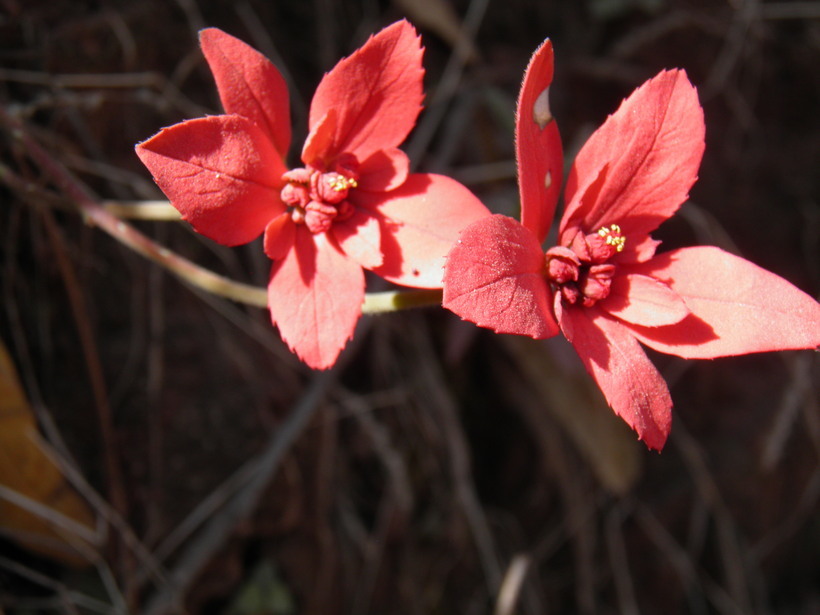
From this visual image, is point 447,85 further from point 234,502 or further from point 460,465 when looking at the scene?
point 234,502

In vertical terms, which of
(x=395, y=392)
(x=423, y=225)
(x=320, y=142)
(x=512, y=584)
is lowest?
(x=512, y=584)

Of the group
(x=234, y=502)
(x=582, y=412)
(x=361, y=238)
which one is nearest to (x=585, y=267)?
(x=361, y=238)

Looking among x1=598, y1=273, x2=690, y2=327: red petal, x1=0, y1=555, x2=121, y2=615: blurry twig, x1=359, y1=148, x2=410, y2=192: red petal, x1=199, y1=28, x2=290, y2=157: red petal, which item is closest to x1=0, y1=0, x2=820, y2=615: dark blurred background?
x1=0, y1=555, x2=121, y2=615: blurry twig

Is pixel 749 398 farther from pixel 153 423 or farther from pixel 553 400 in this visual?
pixel 153 423

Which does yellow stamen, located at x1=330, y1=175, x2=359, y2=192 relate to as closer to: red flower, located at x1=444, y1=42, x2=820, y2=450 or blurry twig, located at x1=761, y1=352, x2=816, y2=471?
red flower, located at x1=444, y1=42, x2=820, y2=450

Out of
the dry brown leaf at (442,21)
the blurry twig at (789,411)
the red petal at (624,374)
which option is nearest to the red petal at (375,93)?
the red petal at (624,374)

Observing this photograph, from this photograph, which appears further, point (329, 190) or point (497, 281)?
point (329, 190)

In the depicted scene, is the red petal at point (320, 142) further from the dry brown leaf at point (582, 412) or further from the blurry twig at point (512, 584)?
the blurry twig at point (512, 584)
